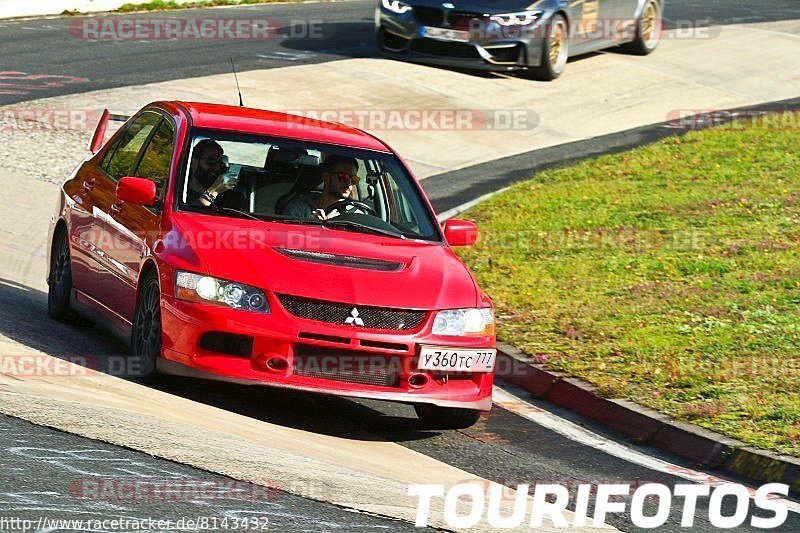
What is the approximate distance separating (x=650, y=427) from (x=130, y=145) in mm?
3889

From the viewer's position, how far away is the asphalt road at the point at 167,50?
800 inches

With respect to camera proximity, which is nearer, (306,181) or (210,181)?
(210,181)

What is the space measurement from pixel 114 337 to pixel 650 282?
4.79 metres

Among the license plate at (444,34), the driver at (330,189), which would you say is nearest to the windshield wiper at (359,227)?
the driver at (330,189)

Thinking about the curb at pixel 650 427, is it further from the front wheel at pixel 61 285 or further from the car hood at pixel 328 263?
the front wheel at pixel 61 285

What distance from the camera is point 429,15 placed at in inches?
838

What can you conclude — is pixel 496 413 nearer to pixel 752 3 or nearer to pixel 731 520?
pixel 731 520

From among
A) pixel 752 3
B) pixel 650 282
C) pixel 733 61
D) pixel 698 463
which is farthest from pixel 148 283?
pixel 752 3

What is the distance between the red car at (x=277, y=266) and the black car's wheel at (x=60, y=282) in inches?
0.8

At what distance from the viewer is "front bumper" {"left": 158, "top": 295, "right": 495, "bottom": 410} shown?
26.3 ft
